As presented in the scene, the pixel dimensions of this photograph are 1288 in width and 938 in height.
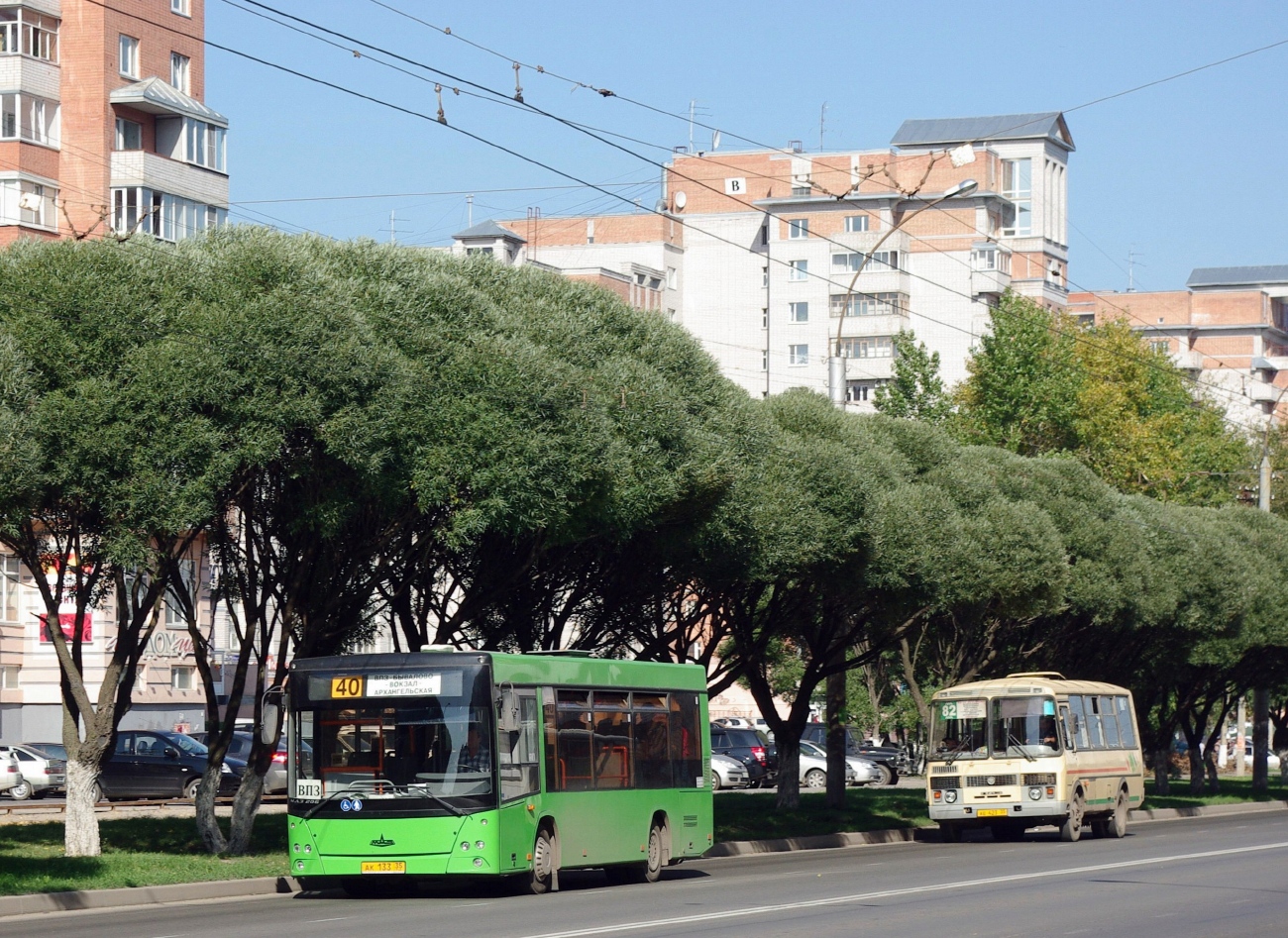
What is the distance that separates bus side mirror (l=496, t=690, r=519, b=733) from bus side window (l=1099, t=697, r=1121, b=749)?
17218 mm

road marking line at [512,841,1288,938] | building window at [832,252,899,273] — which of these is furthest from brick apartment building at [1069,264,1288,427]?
road marking line at [512,841,1288,938]

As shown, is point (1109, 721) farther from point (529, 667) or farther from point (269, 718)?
point (269, 718)

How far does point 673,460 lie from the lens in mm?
25156

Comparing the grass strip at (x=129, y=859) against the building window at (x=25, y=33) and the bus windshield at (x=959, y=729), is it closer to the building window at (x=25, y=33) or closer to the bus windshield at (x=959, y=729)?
the bus windshield at (x=959, y=729)

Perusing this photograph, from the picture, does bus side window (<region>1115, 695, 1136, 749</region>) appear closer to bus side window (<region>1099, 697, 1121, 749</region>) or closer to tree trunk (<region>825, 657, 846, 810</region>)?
bus side window (<region>1099, 697, 1121, 749</region>)

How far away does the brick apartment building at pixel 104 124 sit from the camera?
48.8 metres

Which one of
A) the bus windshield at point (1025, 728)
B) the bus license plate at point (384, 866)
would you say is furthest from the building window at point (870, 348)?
the bus license plate at point (384, 866)

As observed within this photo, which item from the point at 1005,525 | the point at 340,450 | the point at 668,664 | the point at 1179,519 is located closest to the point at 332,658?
the point at 340,450

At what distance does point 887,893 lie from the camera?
1842 centimetres

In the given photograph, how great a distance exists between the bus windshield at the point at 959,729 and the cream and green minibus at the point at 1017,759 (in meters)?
0.02

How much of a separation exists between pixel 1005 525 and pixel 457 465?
1676 centimetres

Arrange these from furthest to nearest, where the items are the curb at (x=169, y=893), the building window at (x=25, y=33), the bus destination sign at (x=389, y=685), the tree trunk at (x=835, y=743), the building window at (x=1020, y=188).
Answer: the building window at (x=1020, y=188)
the building window at (x=25, y=33)
the tree trunk at (x=835, y=743)
the bus destination sign at (x=389, y=685)
the curb at (x=169, y=893)

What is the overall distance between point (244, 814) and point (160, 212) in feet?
97.9

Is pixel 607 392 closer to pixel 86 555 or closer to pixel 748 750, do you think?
pixel 86 555
